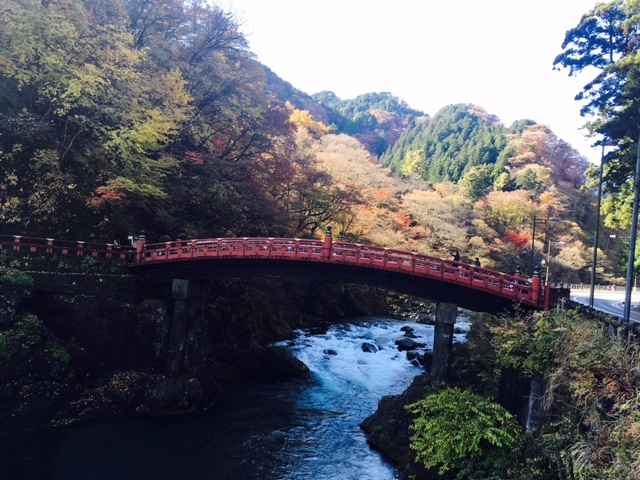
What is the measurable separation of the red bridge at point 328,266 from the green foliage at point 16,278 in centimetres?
116

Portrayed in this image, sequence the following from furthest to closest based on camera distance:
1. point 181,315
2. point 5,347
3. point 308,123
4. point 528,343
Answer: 1. point 308,123
2. point 181,315
3. point 5,347
4. point 528,343

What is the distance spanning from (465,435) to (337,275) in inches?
391

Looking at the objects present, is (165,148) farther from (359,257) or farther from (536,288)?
(536,288)

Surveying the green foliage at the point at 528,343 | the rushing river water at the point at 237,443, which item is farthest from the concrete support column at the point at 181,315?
the green foliage at the point at 528,343

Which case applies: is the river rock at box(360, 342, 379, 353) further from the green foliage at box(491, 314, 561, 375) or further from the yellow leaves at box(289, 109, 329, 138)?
the yellow leaves at box(289, 109, 329, 138)

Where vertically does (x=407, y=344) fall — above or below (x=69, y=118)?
below

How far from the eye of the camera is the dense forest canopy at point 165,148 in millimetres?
20281

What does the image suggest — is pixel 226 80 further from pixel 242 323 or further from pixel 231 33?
pixel 242 323

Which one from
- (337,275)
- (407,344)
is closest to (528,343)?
(337,275)

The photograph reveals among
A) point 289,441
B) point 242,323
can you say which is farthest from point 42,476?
point 242,323

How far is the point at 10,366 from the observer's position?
1639cm

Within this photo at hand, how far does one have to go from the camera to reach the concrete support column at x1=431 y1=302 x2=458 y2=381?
1862 centimetres

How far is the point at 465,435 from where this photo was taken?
40.9 feet

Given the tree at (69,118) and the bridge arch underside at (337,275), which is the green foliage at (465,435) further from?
the tree at (69,118)
